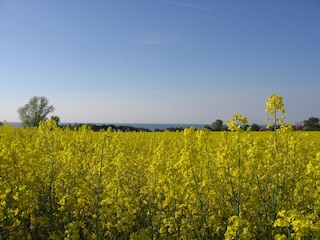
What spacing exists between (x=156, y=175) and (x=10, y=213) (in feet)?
6.44

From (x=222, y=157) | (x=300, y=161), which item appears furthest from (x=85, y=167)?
(x=300, y=161)

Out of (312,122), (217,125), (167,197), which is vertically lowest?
(167,197)

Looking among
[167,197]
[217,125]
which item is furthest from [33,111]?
[167,197]

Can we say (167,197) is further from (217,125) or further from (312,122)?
(312,122)

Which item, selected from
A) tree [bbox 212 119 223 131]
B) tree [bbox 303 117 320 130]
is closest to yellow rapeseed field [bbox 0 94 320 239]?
tree [bbox 212 119 223 131]

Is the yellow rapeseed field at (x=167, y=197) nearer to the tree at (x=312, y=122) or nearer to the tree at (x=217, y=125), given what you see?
the tree at (x=217, y=125)

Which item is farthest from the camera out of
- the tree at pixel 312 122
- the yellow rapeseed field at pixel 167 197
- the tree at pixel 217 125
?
the tree at pixel 217 125

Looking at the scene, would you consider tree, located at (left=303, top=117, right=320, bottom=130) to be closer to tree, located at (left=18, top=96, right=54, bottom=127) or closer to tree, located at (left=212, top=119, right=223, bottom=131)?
tree, located at (left=212, top=119, right=223, bottom=131)

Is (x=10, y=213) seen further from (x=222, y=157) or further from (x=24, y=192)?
(x=222, y=157)

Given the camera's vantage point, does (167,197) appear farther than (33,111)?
No

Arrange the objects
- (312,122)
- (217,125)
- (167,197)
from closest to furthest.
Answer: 1. (167,197)
2. (312,122)
3. (217,125)

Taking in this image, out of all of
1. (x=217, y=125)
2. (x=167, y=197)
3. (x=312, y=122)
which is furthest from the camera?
(x=217, y=125)

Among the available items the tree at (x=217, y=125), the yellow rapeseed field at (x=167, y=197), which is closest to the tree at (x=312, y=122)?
the tree at (x=217, y=125)

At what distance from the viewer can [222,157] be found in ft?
15.1
